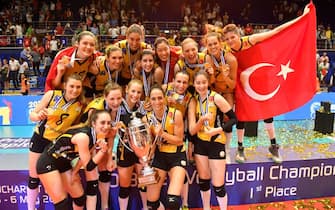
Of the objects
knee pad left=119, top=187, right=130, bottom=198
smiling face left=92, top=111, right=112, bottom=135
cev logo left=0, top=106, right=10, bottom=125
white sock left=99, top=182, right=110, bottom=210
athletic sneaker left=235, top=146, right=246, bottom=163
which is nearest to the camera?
smiling face left=92, top=111, right=112, bottom=135

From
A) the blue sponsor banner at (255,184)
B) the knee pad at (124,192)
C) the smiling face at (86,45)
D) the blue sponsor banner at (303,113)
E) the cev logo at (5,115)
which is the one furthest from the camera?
the blue sponsor banner at (303,113)

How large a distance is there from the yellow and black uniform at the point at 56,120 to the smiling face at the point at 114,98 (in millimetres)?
370

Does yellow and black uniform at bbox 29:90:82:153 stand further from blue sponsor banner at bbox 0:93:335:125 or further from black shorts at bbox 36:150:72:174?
blue sponsor banner at bbox 0:93:335:125

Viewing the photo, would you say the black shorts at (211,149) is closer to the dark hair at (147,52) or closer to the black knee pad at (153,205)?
the black knee pad at (153,205)

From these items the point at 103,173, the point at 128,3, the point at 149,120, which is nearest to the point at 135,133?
the point at 149,120

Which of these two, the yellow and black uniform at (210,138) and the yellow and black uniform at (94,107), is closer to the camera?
the yellow and black uniform at (94,107)

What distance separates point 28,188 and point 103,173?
79cm

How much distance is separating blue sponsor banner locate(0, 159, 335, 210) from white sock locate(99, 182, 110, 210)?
0.27 m

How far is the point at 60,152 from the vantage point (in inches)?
142

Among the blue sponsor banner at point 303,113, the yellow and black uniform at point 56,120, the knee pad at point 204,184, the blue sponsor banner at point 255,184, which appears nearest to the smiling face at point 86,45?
A: the yellow and black uniform at point 56,120

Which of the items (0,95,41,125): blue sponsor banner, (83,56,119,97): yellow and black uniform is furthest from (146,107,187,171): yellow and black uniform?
(0,95,41,125): blue sponsor banner

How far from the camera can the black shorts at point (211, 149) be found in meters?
3.94

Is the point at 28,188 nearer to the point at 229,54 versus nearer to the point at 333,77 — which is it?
the point at 229,54

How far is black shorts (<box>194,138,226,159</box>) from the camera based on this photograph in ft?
12.9
